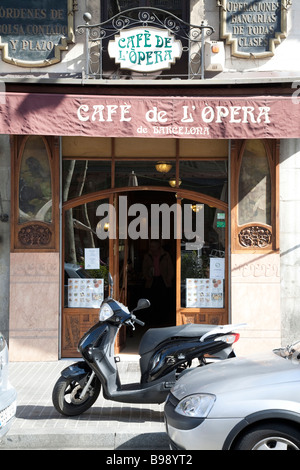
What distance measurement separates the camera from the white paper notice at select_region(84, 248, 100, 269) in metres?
10.2

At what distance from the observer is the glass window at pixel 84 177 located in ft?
33.3

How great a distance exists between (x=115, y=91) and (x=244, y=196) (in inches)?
107

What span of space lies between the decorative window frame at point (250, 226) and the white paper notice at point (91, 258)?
230cm

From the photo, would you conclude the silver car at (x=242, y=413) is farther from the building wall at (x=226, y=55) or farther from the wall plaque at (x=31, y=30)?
the wall plaque at (x=31, y=30)

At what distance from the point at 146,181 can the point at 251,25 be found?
311 centimetres

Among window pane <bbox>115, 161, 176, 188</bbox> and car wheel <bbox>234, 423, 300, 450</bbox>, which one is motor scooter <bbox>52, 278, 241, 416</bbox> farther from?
window pane <bbox>115, 161, 176, 188</bbox>

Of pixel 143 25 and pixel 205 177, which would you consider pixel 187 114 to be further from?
pixel 143 25

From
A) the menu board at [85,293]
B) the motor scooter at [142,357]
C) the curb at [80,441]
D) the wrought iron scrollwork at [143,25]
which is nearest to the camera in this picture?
the curb at [80,441]

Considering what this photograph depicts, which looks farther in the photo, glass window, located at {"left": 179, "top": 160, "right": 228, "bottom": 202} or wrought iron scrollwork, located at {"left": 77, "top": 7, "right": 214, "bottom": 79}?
glass window, located at {"left": 179, "top": 160, "right": 228, "bottom": 202}

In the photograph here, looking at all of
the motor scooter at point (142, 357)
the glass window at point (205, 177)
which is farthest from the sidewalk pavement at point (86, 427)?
the glass window at point (205, 177)

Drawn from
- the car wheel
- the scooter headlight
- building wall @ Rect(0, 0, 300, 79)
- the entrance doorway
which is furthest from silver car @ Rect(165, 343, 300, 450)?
the entrance doorway

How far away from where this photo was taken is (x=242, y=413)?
450cm

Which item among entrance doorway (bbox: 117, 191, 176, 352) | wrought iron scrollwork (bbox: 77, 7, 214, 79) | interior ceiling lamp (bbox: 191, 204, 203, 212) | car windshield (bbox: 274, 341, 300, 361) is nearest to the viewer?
car windshield (bbox: 274, 341, 300, 361)

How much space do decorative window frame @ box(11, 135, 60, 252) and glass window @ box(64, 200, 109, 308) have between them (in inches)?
12.6
